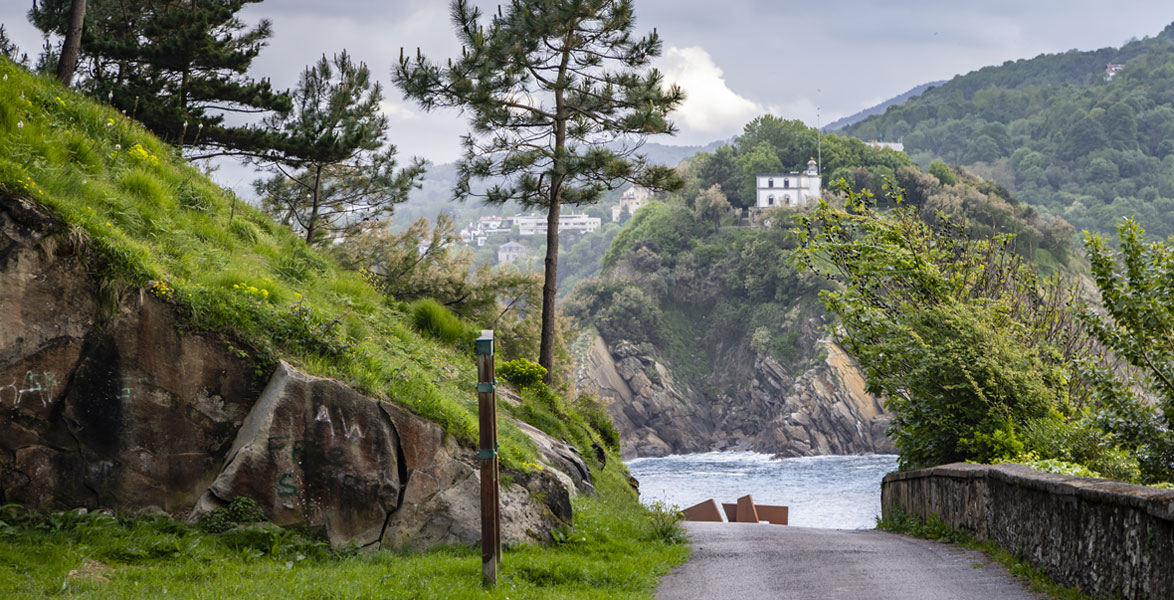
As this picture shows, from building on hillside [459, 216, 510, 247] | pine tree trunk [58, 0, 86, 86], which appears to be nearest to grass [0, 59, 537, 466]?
pine tree trunk [58, 0, 86, 86]

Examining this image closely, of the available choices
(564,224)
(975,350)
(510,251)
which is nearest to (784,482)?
(975,350)

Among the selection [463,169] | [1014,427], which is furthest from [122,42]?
[1014,427]

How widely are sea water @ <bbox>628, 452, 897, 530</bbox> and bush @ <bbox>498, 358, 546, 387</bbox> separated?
29437 millimetres

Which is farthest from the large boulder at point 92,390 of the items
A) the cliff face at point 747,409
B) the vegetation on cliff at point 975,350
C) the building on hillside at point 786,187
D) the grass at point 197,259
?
the building on hillside at point 786,187

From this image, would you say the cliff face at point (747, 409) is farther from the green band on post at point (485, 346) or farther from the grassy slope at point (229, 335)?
the green band on post at point (485, 346)

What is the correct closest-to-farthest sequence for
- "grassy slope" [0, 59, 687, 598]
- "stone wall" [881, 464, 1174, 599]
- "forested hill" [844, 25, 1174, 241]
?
1. "stone wall" [881, 464, 1174, 599]
2. "grassy slope" [0, 59, 687, 598]
3. "forested hill" [844, 25, 1174, 241]

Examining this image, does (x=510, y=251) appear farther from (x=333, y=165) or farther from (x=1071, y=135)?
(x=333, y=165)

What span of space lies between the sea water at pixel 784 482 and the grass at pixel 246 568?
3772cm

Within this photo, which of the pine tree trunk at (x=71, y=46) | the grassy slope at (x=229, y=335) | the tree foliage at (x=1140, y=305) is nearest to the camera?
the grassy slope at (x=229, y=335)

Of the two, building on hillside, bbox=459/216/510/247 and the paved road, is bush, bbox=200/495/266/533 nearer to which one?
the paved road

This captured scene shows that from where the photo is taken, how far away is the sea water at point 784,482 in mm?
50938

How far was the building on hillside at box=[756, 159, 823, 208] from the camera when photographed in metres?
112

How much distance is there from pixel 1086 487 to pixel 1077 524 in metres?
0.45

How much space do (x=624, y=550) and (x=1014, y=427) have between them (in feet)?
21.3
